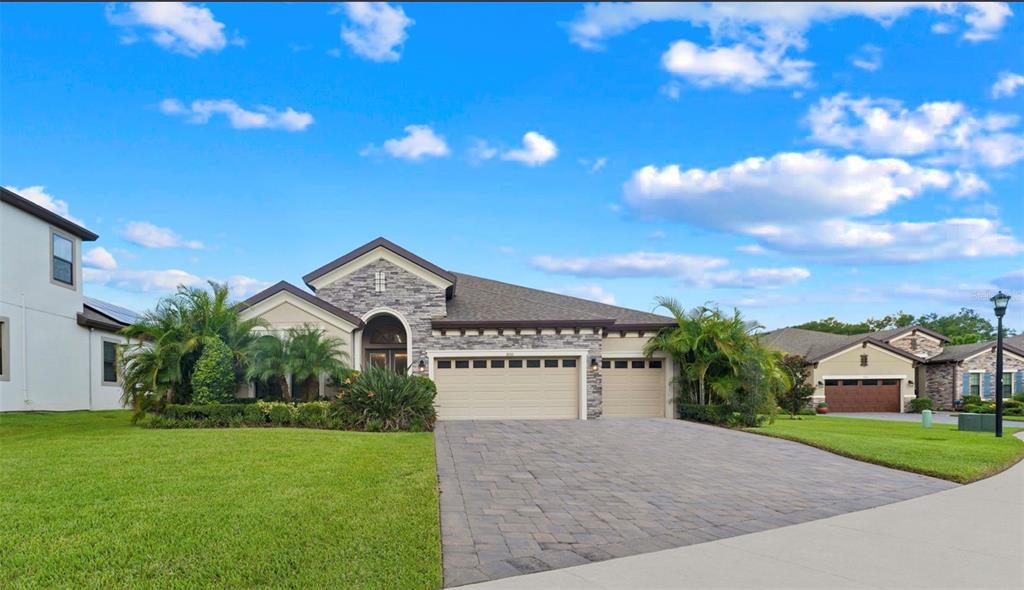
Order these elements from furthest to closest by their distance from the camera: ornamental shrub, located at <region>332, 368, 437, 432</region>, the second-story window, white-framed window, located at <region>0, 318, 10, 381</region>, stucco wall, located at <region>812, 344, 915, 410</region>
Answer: stucco wall, located at <region>812, 344, 915, 410</region> < the second-story window < white-framed window, located at <region>0, 318, 10, 381</region> < ornamental shrub, located at <region>332, 368, 437, 432</region>

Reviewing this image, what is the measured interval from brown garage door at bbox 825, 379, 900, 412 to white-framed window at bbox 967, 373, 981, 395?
436 cm

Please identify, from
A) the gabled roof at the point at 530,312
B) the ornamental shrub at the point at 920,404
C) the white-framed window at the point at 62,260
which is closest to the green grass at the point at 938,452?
the gabled roof at the point at 530,312

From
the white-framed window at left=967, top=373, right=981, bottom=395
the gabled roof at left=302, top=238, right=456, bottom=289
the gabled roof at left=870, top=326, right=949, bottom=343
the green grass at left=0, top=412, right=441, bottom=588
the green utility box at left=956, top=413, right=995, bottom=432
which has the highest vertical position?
the gabled roof at left=302, top=238, right=456, bottom=289

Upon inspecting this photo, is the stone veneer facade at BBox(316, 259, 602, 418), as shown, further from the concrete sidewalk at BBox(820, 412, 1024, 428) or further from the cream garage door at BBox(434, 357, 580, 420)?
the concrete sidewalk at BBox(820, 412, 1024, 428)

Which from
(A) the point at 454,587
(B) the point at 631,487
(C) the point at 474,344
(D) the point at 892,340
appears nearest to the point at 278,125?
(C) the point at 474,344

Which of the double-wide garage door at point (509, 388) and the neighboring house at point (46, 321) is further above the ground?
the neighboring house at point (46, 321)

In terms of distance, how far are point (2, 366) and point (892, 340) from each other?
4087 centimetres

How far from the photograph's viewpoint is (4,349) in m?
16.8

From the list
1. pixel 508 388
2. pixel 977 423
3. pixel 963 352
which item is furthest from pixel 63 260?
pixel 963 352

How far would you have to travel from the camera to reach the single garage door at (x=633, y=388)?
20.9 meters

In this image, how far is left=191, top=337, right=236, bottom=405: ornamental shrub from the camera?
15.7 meters

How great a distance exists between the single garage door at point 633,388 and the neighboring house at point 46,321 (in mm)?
15453

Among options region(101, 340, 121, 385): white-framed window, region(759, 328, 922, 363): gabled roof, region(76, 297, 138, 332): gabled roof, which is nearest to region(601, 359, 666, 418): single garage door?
region(759, 328, 922, 363): gabled roof

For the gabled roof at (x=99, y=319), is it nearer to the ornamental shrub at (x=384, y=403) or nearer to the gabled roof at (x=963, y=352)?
the ornamental shrub at (x=384, y=403)
